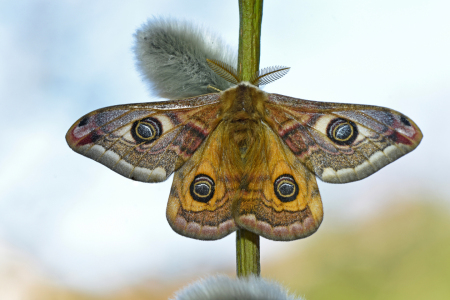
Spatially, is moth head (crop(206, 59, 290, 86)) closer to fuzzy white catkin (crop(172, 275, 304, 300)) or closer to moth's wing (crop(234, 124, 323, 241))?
moth's wing (crop(234, 124, 323, 241))

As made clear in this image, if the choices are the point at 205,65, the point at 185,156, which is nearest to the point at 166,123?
the point at 185,156

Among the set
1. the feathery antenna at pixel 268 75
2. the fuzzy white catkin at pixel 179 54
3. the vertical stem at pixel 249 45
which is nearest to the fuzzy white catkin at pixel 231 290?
the vertical stem at pixel 249 45

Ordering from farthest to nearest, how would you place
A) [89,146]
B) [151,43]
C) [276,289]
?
[151,43], [89,146], [276,289]

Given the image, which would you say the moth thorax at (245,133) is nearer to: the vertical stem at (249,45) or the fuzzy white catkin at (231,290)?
the vertical stem at (249,45)

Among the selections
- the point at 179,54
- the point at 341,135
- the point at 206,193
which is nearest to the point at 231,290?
the point at 206,193

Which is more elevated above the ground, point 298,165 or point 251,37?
point 251,37

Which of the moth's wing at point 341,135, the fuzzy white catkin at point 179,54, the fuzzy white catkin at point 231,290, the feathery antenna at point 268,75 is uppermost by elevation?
the fuzzy white catkin at point 179,54

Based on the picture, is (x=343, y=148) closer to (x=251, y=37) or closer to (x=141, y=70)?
(x=251, y=37)
